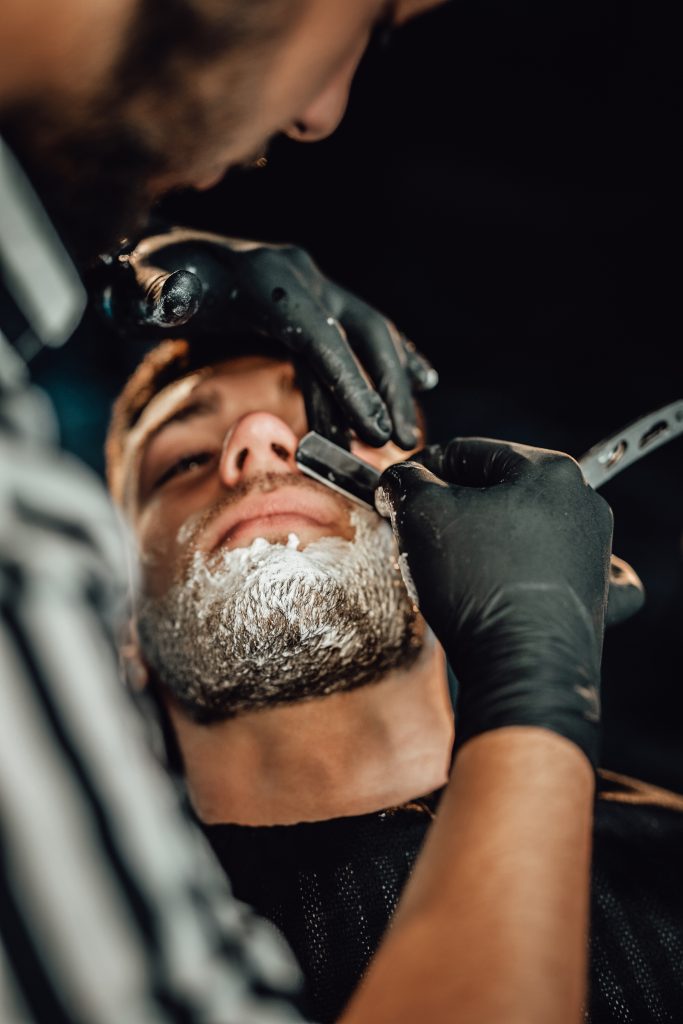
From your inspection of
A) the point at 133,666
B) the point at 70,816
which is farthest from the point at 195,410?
the point at 70,816

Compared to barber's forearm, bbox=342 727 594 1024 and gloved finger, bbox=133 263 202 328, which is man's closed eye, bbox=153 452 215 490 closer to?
gloved finger, bbox=133 263 202 328

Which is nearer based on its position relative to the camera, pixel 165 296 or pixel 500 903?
pixel 500 903

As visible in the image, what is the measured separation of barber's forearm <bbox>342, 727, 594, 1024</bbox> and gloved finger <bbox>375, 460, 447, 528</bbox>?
13.9 inches

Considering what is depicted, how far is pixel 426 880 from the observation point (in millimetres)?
578

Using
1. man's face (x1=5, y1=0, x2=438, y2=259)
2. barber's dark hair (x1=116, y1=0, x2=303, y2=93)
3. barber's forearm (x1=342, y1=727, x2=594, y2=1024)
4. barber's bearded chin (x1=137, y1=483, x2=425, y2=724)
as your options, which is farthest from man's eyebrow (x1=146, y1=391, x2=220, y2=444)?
barber's forearm (x1=342, y1=727, x2=594, y2=1024)

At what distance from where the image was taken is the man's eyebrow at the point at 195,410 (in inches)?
53.5

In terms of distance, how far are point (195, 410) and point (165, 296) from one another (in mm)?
322

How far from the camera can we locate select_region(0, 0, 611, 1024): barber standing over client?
0.55 meters

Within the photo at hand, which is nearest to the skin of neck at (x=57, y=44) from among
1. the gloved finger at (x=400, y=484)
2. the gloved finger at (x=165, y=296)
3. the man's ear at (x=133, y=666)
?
the gloved finger at (x=165, y=296)

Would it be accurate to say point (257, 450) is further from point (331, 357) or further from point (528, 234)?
point (528, 234)

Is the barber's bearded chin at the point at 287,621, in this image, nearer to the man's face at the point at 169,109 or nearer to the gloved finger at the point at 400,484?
the gloved finger at the point at 400,484

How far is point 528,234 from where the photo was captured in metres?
1.67

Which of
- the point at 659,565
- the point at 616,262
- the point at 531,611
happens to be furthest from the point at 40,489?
the point at 659,565

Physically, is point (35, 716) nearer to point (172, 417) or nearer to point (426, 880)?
point (426, 880)
